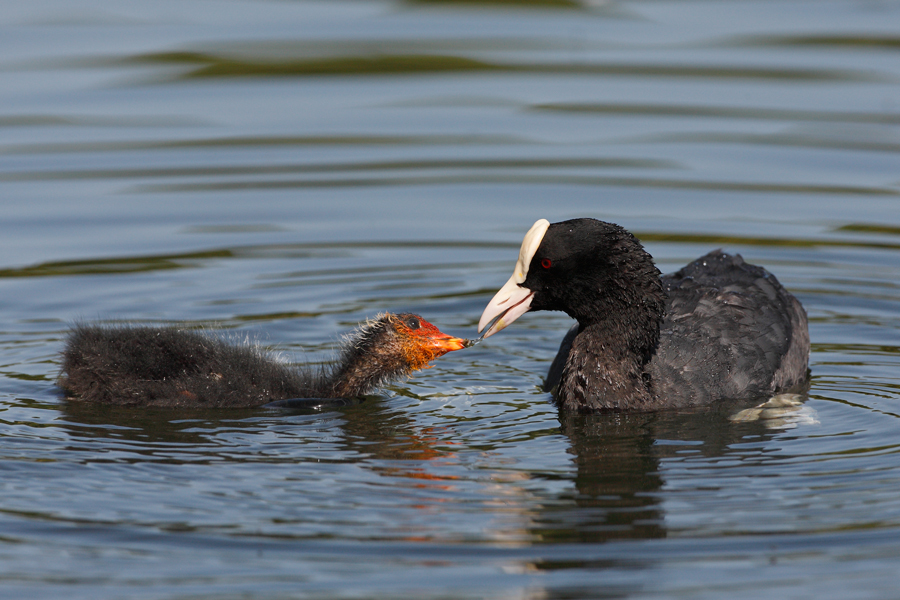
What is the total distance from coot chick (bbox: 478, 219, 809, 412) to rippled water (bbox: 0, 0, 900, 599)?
20 cm

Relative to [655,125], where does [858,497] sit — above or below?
below

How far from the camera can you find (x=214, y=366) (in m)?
6.44

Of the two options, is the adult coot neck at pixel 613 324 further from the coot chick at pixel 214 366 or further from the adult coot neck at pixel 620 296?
the coot chick at pixel 214 366

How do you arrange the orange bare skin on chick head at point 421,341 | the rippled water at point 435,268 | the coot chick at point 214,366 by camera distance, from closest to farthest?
1. the rippled water at point 435,268
2. the coot chick at point 214,366
3. the orange bare skin on chick head at point 421,341

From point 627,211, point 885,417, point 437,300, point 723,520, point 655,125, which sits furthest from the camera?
point 655,125

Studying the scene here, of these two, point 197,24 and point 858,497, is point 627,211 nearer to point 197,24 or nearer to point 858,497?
point 858,497

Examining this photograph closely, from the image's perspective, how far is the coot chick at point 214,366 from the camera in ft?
21.0

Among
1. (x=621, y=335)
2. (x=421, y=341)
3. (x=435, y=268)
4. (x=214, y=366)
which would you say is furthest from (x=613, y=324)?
(x=435, y=268)

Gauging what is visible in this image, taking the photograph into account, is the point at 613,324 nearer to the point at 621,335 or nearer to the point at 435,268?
the point at 621,335

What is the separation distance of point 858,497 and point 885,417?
1123 mm

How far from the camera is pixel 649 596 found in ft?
14.3

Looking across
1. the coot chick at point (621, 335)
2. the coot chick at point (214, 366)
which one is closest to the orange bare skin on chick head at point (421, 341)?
the coot chick at point (214, 366)

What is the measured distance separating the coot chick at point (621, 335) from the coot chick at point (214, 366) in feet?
1.58

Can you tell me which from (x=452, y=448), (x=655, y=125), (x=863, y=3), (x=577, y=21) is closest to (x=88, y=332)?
(x=452, y=448)
